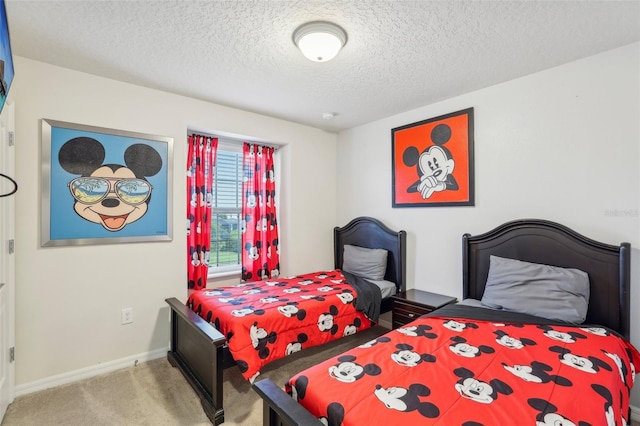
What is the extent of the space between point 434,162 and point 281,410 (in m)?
2.54

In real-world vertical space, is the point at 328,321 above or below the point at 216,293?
below

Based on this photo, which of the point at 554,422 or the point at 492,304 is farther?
the point at 492,304

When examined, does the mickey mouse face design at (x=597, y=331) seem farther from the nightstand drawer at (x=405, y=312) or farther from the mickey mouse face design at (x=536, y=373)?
the nightstand drawer at (x=405, y=312)

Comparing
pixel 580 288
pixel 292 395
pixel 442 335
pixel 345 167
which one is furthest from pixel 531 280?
pixel 345 167

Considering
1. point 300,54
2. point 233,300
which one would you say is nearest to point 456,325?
point 233,300

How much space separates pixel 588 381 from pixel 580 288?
0.92 metres

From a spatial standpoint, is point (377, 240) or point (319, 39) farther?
point (377, 240)

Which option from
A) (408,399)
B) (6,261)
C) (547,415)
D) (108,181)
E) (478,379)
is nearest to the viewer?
(547,415)

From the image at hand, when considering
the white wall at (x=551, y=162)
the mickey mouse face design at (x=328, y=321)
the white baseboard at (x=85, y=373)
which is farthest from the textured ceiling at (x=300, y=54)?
the white baseboard at (x=85, y=373)

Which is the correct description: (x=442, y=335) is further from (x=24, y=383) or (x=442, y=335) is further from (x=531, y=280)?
(x=24, y=383)

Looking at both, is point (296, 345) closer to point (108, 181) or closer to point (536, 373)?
point (536, 373)

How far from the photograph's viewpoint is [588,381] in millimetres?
1297

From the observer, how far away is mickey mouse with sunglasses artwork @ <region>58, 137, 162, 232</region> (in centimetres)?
233

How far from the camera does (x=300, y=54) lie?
6.86 ft
